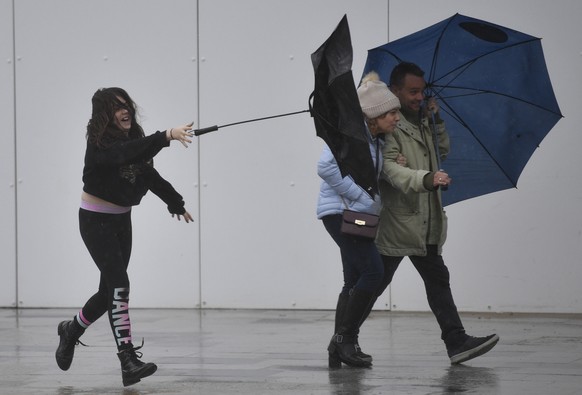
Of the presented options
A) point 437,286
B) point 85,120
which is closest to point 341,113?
point 437,286

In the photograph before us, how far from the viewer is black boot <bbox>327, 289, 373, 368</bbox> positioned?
7.44m

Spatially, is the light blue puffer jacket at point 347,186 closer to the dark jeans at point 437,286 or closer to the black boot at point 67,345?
the dark jeans at point 437,286

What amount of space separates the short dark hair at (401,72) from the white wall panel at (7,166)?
5877mm

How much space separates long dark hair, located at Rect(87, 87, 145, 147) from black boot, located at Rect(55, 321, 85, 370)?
46.8 inches

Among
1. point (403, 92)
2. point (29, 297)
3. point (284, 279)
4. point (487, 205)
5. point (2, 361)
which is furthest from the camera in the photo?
point (29, 297)

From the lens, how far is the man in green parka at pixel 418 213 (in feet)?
24.4

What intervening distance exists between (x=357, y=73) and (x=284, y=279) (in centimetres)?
208

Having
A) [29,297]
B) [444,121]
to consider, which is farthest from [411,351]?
[29,297]

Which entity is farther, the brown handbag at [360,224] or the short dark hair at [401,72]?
the short dark hair at [401,72]

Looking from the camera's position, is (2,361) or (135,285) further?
(135,285)

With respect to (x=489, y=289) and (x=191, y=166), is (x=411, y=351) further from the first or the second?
(x=191, y=166)

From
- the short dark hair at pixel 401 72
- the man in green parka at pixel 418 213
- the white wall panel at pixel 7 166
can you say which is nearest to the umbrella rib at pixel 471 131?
the man in green parka at pixel 418 213

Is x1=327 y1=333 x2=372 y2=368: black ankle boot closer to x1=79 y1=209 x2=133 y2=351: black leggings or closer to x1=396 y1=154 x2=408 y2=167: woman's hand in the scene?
x1=396 y1=154 x2=408 y2=167: woman's hand

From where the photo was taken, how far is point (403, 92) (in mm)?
7520
